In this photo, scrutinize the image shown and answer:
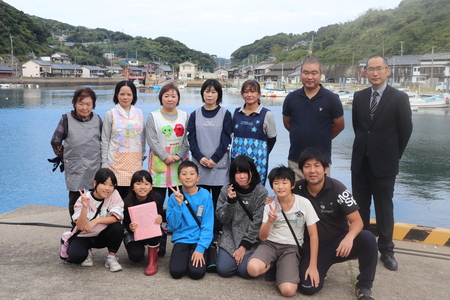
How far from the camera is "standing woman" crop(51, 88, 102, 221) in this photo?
3305 mm

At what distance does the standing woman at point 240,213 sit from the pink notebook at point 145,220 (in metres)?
0.51

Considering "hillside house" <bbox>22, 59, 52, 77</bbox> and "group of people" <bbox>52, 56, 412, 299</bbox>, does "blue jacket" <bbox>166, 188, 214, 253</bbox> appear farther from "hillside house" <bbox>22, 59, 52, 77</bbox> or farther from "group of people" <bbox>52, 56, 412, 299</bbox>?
"hillside house" <bbox>22, 59, 52, 77</bbox>

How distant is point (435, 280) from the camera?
2.80 meters

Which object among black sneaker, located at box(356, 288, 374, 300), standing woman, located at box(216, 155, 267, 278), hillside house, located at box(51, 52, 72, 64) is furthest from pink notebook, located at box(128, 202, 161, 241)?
hillside house, located at box(51, 52, 72, 64)

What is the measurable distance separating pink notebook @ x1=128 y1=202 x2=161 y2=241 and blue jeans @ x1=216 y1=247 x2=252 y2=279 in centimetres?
53

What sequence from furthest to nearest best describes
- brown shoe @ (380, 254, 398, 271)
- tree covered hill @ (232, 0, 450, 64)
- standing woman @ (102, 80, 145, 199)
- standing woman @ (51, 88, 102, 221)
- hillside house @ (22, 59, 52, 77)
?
1. hillside house @ (22, 59, 52, 77)
2. tree covered hill @ (232, 0, 450, 64)
3. standing woman @ (102, 80, 145, 199)
4. standing woman @ (51, 88, 102, 221)
5. brown shoe @ (380, 254, 398, 271)

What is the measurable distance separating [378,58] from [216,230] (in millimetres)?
2033

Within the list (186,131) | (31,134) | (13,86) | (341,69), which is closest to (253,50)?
(341,69)

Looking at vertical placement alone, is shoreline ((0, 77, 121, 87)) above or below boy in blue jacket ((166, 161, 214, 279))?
above

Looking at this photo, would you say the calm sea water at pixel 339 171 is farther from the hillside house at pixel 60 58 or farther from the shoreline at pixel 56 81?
the hillside house at pixel 60 58

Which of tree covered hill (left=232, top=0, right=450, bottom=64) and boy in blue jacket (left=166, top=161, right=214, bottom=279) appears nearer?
boy in blue jacket (left=166, top=161, right=214, bottom=279)

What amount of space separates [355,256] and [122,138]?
222 centimetres

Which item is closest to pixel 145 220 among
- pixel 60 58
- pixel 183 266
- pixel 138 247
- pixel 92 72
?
pixel 138 247

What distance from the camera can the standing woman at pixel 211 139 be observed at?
3.46m
